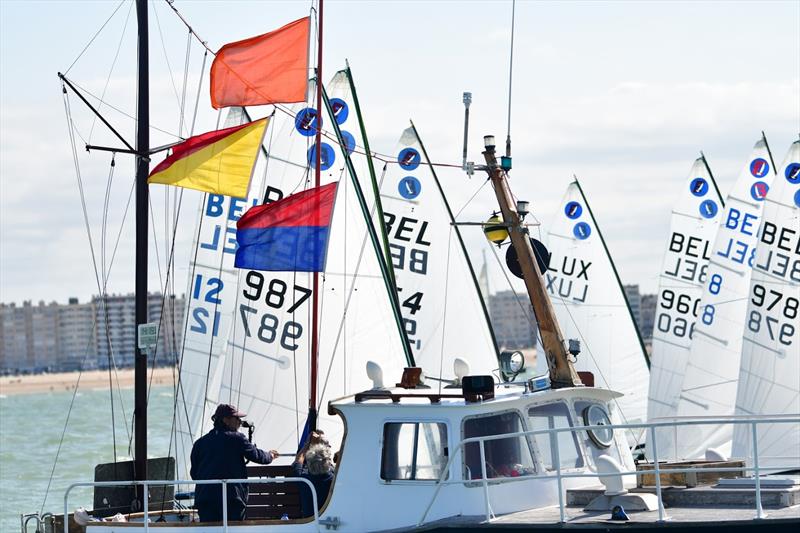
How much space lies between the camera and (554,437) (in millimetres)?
16938

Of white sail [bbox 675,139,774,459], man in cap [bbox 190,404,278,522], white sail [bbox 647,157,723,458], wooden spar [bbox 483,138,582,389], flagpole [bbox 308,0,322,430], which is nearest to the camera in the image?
man in cap [bbox 190,404,278,522]

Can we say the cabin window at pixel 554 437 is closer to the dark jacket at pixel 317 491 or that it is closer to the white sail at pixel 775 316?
the dark jacket at pixel 317 491

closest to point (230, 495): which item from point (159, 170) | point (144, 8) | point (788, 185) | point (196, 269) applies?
point (159, 170)

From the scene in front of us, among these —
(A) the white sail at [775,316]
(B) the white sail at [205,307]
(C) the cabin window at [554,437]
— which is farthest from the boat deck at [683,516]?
(A) the white sail at [775,316]

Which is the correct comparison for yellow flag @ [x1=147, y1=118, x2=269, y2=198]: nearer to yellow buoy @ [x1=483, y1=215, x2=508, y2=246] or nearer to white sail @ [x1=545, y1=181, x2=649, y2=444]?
yellow buoy @ [x1=483, y1=215, x2=508, y2=246]

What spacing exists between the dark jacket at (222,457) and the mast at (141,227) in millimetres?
1998

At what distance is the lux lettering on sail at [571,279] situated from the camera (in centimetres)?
4738

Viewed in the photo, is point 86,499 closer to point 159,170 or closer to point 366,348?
point 366,348

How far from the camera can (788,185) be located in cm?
3544

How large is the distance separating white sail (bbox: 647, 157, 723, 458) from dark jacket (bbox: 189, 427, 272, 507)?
2890cm

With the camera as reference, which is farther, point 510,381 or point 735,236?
point 735,236

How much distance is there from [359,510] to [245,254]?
4.80 metres

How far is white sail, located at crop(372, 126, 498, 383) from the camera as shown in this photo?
36781 millimetres

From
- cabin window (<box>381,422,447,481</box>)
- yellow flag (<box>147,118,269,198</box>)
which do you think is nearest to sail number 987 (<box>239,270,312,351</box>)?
yellow flag (<box>147,118,269,198</box>)
